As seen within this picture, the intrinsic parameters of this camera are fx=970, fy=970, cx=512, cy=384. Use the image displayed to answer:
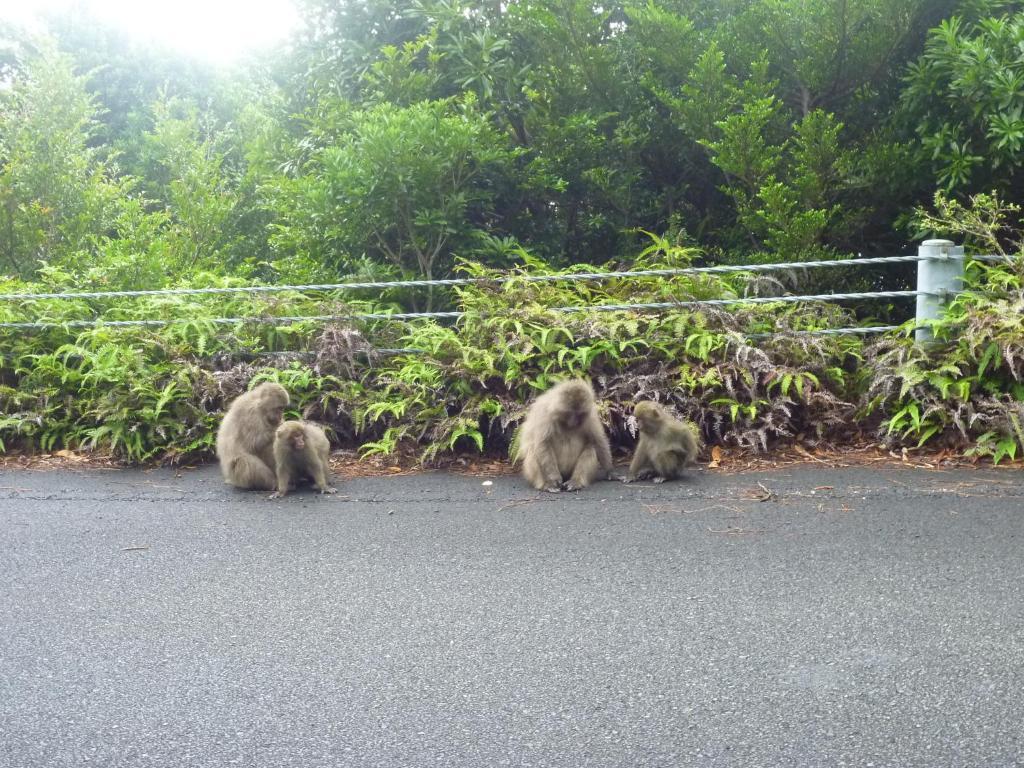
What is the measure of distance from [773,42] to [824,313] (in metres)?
2.93

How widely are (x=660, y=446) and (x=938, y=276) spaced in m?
2.63

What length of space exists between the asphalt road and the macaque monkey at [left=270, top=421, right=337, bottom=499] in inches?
12.1

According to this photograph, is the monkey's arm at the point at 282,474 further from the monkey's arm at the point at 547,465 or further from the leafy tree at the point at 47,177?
the leafy tree at the point at 47,177

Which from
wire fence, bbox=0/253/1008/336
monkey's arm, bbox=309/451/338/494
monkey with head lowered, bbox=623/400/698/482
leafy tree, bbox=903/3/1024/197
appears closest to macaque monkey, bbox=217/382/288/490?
monkey's arm, bbox=309/451/338/494

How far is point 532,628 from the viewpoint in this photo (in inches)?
163

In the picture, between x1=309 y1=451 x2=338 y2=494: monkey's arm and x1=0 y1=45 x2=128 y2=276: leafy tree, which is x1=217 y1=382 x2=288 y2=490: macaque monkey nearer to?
x1=309 y1=451 x2=338 y2=494: monkey's arm

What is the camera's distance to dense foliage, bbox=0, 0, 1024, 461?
7.29 metres

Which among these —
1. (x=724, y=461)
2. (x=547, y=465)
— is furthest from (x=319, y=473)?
(x=724, y=461)

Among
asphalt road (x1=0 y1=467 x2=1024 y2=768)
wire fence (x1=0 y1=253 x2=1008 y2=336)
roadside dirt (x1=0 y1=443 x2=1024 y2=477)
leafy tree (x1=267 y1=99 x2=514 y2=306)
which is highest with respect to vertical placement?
leafy tree (x1=267 y1=99 x2=514 y2=306)

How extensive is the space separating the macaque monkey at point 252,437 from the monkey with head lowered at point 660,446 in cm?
248

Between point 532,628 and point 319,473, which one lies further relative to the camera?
point 319,473

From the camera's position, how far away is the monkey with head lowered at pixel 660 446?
646cm

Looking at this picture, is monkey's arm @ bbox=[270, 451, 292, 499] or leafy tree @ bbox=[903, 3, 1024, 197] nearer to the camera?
monkey's arm @ bbox=[270, 451, 292, 499]

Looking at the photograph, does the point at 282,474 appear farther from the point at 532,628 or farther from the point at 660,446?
the point at 532,628
